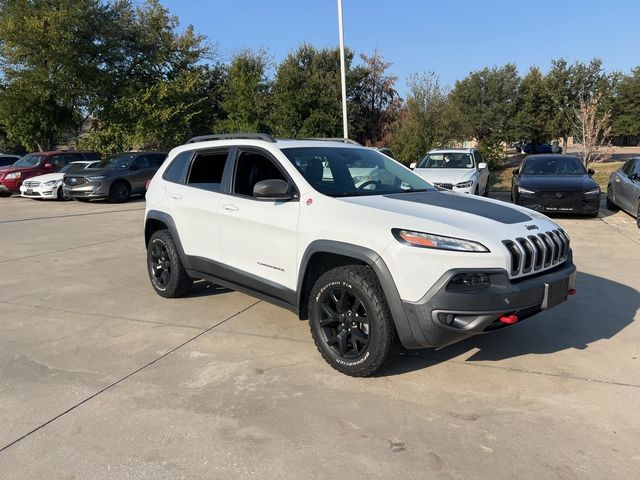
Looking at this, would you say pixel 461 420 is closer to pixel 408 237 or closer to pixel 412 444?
pixel 412 444

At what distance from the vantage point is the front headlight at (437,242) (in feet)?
10.6

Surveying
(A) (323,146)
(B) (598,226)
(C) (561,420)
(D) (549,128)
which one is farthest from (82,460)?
(D) (549,128)

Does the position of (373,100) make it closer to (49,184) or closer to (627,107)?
(49,184)

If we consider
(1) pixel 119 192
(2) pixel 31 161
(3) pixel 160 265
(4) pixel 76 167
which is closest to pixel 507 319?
(3) pixel 160 265

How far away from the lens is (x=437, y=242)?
3.27 m

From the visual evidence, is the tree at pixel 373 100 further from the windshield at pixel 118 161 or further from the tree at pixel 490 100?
the windshield at pixel 118 161

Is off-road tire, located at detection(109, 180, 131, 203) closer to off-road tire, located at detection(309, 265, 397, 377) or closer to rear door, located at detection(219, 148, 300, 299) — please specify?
rear door, located at detection(219, 148, 300, 299)

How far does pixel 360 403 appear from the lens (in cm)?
339

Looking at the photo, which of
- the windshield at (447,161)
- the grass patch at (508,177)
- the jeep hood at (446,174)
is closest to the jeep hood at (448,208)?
the jeep hood at (446,174)

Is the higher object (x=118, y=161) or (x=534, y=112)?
(x=534, y=112)

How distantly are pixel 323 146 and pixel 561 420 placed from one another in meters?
2.90

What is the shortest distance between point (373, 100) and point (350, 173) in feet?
93.9

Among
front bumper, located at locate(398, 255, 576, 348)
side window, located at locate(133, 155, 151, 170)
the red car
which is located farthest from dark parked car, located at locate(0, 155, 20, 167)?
front bumper, located at locate(398, 255, 576, 348)

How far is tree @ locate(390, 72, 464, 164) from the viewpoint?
22.1 metres
